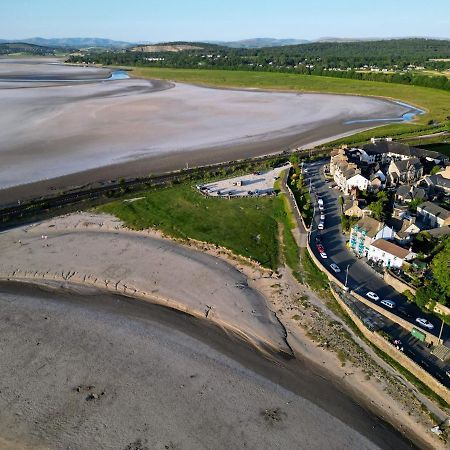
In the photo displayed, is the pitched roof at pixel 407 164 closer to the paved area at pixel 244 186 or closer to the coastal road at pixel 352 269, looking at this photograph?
the coastal road at pixel 352 269

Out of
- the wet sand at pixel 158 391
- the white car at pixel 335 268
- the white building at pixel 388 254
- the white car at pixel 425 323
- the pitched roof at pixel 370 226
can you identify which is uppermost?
the pitched roof at pixel 370 226

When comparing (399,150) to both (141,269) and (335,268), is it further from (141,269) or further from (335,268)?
(141,269)

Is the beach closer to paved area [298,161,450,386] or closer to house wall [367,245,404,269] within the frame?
paved area [298,161,450,386]

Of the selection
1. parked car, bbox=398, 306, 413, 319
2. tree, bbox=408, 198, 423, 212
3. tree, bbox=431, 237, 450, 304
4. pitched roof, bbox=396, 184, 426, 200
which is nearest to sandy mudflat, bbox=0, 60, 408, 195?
pitched roof, bbox=396, 184, 426, 200

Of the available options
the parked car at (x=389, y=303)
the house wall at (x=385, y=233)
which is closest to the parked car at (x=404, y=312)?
the parked car at (x=389, y=303)

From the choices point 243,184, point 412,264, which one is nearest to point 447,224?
point 412,264

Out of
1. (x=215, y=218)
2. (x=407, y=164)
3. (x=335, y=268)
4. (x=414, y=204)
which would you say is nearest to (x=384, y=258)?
(x=335, y=268)
